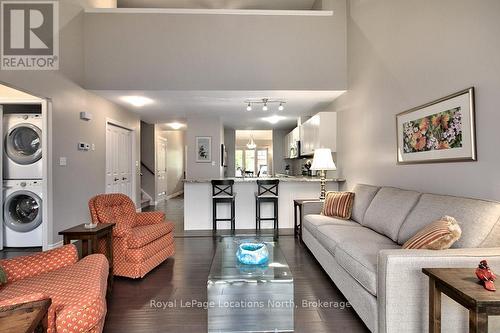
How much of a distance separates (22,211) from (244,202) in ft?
11.4

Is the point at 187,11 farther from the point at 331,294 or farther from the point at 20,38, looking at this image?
the point at 331,294

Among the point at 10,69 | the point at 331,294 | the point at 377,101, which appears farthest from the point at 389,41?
the point at 10,69

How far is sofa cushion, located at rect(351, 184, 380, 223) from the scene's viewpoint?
10.8 ft

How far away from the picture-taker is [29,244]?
3.98 m

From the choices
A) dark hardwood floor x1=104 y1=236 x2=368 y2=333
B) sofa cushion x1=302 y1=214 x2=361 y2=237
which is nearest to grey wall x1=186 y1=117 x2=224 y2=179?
dark hardwood floor x1=104 y1=236 x2=368 y2=333

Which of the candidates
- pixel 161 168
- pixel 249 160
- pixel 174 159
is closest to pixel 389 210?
pixel 161 168

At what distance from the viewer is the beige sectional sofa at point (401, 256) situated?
157cm

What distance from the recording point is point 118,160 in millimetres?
5941

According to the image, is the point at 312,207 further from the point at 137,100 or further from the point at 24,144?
the point at 24,144

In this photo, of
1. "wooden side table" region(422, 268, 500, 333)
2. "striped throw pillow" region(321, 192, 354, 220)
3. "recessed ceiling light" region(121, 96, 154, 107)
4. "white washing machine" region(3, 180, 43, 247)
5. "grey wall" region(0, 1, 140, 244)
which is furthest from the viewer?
"recessed ceiling light" region(121, 96, 154, 107)

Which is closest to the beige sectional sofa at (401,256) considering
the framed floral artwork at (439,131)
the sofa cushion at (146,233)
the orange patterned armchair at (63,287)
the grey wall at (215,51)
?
the framed floral artwork at (439,131)

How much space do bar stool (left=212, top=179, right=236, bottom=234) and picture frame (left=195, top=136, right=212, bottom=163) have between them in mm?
1860

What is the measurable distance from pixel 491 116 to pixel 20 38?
519 cm

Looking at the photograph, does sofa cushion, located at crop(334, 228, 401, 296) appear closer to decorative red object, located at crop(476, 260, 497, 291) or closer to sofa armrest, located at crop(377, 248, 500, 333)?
sofa armrest, located at crop(377, 248, 500, 333)
